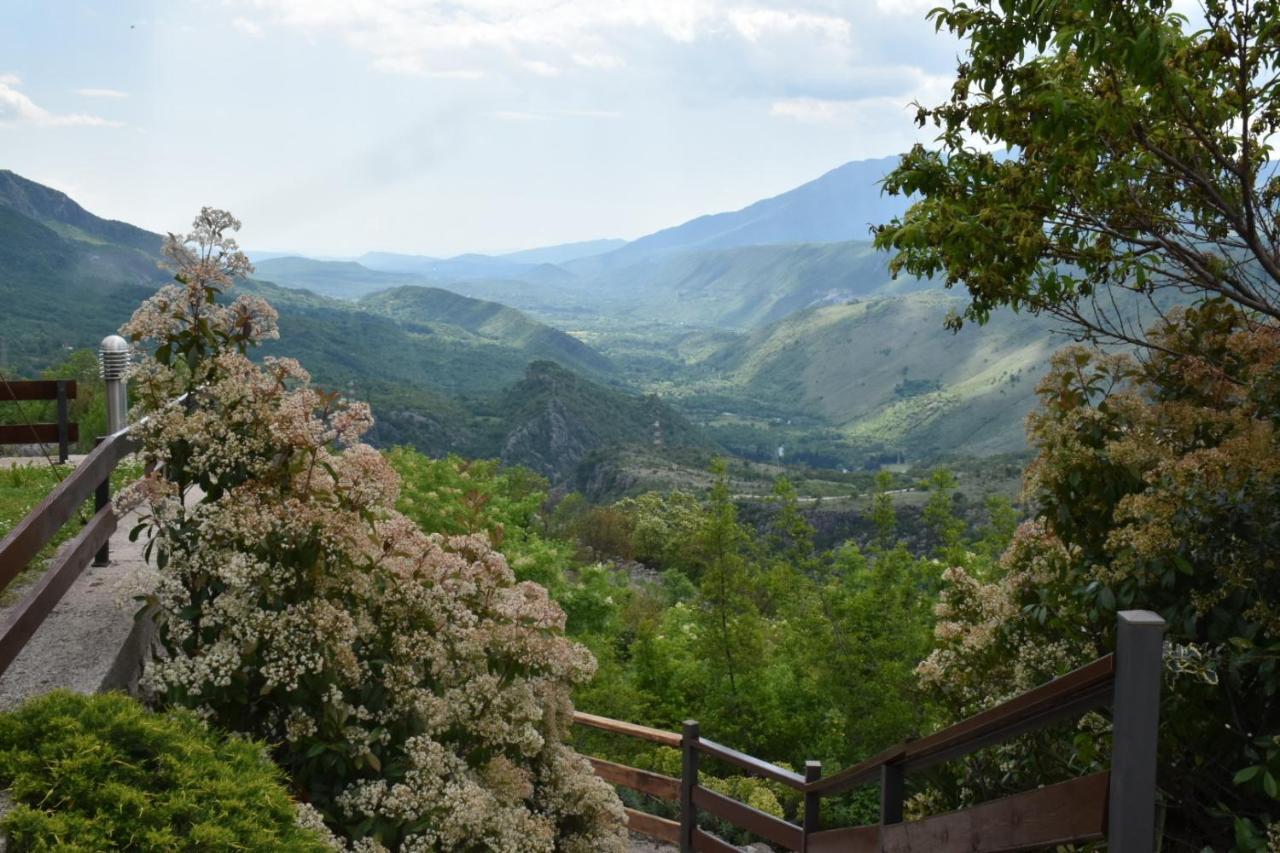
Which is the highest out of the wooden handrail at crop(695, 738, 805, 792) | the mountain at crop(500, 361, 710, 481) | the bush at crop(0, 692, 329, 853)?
the bush at crop(0, 692, 329, 853)

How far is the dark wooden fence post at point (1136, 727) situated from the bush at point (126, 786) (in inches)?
85.4

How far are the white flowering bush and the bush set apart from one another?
1.49 ft

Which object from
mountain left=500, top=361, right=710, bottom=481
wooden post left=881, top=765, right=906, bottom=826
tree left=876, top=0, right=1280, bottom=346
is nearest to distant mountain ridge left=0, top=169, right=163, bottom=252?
mountain left=500, top=361, right=710, bottom=481

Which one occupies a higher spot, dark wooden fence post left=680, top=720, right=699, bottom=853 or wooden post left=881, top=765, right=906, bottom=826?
wooden post left=881, top=765, right=906, bottom=826

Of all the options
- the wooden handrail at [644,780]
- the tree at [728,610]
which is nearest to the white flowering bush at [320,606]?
the wooden handrail at [644,780]

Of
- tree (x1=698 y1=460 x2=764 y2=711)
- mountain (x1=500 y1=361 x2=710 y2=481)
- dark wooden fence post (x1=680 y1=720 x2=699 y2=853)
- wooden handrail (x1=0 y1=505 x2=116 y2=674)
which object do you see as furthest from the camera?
mountain (x1=500 y1=361 x2=710 y2=481)

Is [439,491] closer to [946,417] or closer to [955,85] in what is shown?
[955,85]

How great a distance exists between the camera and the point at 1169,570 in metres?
3.13

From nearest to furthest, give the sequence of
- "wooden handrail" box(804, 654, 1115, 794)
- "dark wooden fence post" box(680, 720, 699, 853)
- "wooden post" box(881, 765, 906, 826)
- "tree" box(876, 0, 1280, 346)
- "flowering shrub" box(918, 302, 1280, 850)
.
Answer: "wooden handrail" box(804, 654, 1115, 794), "flowering shrub" box(918, 302, 1280, 850), "wooden post" box(881, 765, 906, 826), "tree" box(876, 0, 1280, 346), "dark wooden fence post" box(680, 720, 699, 853)

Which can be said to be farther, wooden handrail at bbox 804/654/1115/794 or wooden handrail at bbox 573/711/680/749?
wooden handrail at bbox 573/711/680/749

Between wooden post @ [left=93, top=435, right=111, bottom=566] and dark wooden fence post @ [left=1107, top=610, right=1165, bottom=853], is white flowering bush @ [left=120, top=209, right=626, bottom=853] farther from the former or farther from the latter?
dark wooden fence post @ [left=1107, top=610, right=1165, bottom=853]

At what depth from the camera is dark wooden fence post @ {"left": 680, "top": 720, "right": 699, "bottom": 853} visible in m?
6.36

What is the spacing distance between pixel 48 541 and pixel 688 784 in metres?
4.08

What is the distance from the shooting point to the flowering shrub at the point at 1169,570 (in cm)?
302
